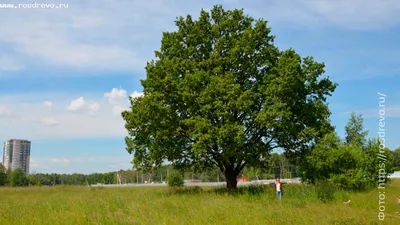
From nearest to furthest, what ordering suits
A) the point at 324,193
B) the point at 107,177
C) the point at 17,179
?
the point at 324,193 → the point at 17,179 → the point at 107,177

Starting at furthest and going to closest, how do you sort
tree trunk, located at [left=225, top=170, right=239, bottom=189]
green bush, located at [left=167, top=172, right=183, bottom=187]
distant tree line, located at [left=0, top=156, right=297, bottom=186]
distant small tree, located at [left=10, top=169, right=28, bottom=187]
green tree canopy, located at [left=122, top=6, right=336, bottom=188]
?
1. distant tree line, located at [left=0, top=156, right=297, bottom=186]
2. distant small tree, located at [left=10, top=169, right=28, bottom=187]
3. green bush, located at [left=167, top=172, right=183, bottom=187]
4. tree trunk, located at [left=225, top=170, right=239, bottom=189]
5. green tree canopy, located at [left=122, top=6, right=336, bottom=188]

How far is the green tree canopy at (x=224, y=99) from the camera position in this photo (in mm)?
23875

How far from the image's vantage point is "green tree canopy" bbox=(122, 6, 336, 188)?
78.3 feet

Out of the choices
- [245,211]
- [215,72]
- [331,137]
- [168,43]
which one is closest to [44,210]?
[245,211]

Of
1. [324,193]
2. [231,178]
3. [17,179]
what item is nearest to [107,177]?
[17,179]

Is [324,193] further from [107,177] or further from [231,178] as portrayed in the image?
[107,177]

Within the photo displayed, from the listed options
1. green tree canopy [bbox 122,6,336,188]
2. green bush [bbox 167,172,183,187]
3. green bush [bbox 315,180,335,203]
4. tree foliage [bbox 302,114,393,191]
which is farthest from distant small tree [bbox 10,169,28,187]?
green bush [bbox 315,180,335,203]

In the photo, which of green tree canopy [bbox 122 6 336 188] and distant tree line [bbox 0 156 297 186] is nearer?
green tree canopy [bbox 122 6 336 188]

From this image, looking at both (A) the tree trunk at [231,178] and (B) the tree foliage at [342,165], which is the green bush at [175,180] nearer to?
(A) the tree trunk at [231,178]

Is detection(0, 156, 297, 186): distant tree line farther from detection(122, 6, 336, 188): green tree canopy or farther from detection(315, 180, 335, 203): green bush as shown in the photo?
detection(315, 180, 335, 203): green bush

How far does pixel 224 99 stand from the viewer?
931 inches

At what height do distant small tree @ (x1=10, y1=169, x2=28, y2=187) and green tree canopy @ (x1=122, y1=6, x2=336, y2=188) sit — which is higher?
green tree canopy @ (x1=122, y1=6, x2=336, y2=188)

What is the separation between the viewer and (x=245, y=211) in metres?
14.1

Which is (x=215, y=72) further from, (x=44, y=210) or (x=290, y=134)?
(x=44, y=210)
